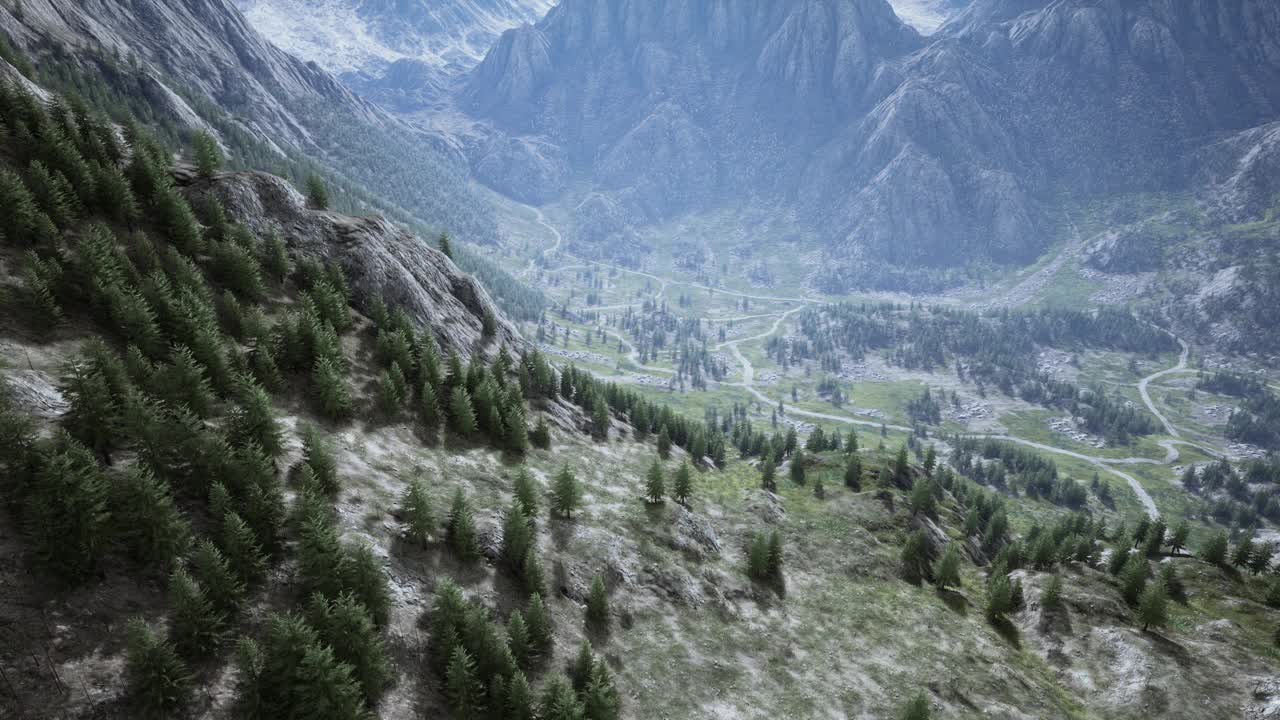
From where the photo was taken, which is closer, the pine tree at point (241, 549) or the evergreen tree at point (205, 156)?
the pine tree at point (241, 549)

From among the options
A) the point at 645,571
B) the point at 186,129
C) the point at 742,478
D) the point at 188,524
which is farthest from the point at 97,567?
the point at 186,129

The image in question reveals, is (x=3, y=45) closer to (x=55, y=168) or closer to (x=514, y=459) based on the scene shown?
(x=55, y=168)

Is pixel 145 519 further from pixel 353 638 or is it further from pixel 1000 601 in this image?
pixel 1000 601

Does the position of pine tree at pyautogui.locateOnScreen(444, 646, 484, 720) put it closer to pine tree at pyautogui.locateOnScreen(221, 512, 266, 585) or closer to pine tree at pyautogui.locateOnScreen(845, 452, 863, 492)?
pine tree at pyautogui.locateOnScreen(221, 512, 266, 585)

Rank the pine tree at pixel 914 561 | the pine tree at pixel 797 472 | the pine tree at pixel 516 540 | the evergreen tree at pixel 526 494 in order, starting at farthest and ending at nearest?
the pine tree at pixel 797 472, the pine tree at pixel 914 561, the evergreen tree at pixel 526 494, the pine tree at pixel 516 540

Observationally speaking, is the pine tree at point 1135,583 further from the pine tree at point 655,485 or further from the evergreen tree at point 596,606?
the evergreen tree at point 596,606

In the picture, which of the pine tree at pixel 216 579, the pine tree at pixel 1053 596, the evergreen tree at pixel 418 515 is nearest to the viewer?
the pine tree at pixel 216 579

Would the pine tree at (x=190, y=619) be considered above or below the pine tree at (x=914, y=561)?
above

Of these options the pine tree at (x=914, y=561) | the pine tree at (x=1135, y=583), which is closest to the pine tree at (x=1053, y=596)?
the pine tree at (x=1135, y=583)
